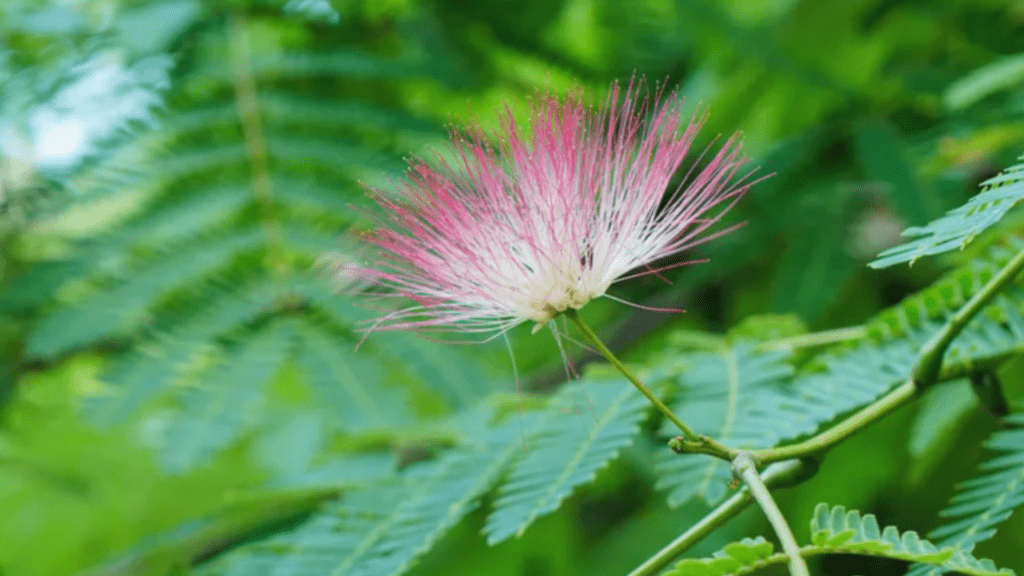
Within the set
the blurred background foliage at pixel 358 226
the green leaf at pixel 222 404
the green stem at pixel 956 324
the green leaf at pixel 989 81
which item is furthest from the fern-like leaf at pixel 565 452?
the green leaf at pixel 989 81

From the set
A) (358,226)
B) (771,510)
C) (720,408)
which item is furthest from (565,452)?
(358,226)

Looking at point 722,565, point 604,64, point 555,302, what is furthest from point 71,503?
point 722,565

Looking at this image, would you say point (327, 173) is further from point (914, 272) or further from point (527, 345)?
point (914, 272)

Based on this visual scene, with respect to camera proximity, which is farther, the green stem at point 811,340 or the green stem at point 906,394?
the green stem at point 811,340

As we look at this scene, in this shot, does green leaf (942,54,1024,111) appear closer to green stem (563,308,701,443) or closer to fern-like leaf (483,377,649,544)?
fern-like leaf (483,377,649,544)

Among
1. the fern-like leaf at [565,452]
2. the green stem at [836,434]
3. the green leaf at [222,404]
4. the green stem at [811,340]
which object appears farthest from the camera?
the green leaf at [222,404]

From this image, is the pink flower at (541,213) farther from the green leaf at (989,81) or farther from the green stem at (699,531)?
the green leaf at (989,81)
